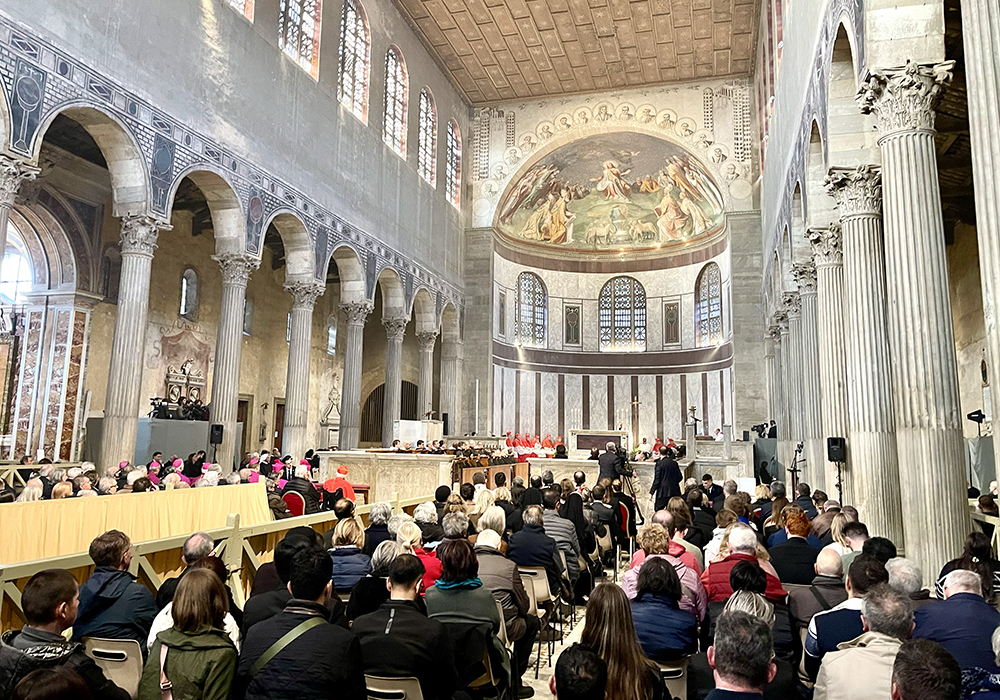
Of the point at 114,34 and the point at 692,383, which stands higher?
the point at 114,34

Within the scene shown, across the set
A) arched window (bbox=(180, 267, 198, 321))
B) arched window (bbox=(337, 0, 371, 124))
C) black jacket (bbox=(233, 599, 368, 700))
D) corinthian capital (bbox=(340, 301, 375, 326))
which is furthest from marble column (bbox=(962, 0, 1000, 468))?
arched window (bbox=(180, 267, 198, 321))

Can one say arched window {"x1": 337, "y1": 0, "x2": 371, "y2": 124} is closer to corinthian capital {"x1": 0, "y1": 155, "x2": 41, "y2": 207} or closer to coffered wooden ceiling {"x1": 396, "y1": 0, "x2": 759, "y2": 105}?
coffered wooden ceiling {"x1": 396, "y1": 0, "x2": 759, "y2": 105}

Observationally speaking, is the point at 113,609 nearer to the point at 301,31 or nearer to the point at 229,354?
the point at 229,354

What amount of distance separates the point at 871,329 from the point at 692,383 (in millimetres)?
21897

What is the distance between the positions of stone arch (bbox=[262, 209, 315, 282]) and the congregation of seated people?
562 inches

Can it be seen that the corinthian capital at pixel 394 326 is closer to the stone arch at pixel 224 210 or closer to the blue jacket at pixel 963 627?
the stone arch at pixel 224 210

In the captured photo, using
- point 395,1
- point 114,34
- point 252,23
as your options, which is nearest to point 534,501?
point 114,34

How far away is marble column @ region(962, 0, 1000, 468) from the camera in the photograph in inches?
199

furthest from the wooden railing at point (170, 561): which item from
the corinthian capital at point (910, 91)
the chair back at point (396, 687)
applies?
the corinthian capital at point (910, 91)

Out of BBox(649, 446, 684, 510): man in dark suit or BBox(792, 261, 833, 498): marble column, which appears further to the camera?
BBox(792, 261, 833, 498): marble column

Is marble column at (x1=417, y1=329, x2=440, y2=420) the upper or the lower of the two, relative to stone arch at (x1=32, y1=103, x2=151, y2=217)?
lower

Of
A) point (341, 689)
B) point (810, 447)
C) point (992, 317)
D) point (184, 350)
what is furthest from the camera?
point (184, 350)

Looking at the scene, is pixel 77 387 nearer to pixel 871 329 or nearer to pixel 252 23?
pixel 252 23

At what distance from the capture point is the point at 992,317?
5066 millimetres
